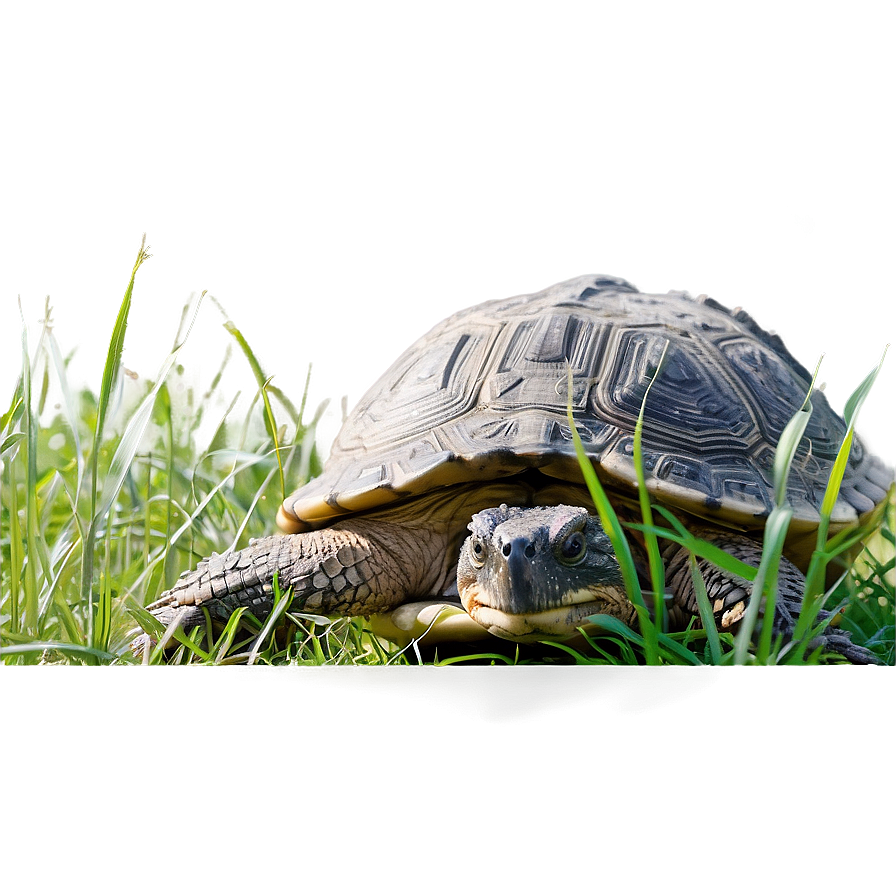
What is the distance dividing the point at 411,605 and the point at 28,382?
0.79 metres

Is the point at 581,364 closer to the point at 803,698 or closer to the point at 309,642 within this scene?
the point at 309,642

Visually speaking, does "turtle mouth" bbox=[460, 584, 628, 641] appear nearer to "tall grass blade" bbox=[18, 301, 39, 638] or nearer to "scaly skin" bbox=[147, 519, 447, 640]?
"scaly skin" bbox=[147, 519, 447, 640]

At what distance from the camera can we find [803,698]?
2.57 feet

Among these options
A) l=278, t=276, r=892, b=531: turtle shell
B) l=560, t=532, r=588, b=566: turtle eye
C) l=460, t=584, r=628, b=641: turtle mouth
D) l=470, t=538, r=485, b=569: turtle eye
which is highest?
l=278, t=276, r=892, b=531: turtle shell

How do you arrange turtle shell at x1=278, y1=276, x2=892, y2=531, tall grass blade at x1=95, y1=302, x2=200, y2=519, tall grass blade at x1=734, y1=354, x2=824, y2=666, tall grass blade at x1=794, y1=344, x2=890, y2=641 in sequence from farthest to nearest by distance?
turtle shell at x1=278, y1=276, x2=892, y2=531, tall grass blade at x1=95, y1=302, x2=200, y2=519, tall grass blade at x1=794, y1=344, x2=890, y2=641, tall grass blade at x1=734, y1=354, x2=824, y2=666

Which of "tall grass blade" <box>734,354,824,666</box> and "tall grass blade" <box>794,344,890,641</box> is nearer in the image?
"tall grass blade" <box>734,354,824,666</box>

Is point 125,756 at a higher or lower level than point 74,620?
higher

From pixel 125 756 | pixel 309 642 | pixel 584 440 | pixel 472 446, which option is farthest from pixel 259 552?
pixel 125 756

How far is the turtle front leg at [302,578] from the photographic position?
57.4 inches

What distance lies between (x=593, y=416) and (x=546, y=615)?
478 millimetres

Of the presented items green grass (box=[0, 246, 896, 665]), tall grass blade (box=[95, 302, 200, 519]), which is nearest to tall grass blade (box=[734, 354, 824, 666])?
green grass (box=[0, 246, 896, 665])

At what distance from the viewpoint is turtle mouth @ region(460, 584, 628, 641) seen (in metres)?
1.16

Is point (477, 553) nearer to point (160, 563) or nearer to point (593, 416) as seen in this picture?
point (593, 416)

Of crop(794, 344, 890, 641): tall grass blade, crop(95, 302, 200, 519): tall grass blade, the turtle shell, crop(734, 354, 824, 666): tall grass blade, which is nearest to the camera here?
crop(734, 354, 824, 666): tall grass blade
